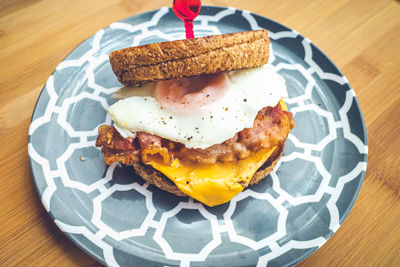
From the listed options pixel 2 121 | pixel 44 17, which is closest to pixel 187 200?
pixel 2 121

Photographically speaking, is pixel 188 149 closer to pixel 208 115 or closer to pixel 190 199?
pixel 208 115

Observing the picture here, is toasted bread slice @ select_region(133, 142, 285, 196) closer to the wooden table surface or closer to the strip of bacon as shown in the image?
the strip of bacon

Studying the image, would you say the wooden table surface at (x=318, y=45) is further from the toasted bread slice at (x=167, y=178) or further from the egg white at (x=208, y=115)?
the egg white at (x=208, y=115)

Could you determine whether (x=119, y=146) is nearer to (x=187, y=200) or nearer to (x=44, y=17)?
(x=187, y=200)

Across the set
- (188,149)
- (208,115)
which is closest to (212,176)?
(188,149)

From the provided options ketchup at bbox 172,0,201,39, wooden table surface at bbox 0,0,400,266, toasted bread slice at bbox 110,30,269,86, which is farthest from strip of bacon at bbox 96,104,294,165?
ketchup at bbox 172,0,201,39

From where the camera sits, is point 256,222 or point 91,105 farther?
point 91,105
